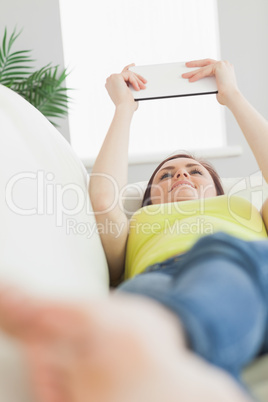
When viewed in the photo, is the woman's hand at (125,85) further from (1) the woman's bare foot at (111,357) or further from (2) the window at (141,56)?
(2) the window at (141,56)

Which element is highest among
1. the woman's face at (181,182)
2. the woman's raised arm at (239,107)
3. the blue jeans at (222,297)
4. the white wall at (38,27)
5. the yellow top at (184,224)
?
the white wall at (38,27)

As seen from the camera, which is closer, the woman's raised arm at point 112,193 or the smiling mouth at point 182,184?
the woman's raised arm at point 112,193

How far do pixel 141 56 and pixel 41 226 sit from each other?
→ 10.5 feet

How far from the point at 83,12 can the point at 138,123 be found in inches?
33.6

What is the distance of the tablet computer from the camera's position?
1.39 meters

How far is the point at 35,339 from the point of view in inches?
15.6

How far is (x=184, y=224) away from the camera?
1.11 meters

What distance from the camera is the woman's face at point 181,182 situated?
135cm

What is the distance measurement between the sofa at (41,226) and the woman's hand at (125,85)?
0.25 meters

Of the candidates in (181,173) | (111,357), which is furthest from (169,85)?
(111,357)

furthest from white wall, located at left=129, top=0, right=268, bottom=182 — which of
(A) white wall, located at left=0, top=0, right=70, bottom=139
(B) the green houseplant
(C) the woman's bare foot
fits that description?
(C) the woman's bare foot

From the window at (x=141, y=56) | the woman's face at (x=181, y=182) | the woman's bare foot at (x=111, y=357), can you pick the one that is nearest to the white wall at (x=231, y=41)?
the window at (x=141, y=56)

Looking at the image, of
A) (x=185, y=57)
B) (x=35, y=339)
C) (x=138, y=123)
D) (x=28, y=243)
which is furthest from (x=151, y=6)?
(x=35, y=339)

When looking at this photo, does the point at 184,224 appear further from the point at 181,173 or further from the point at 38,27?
the point at 38,27
